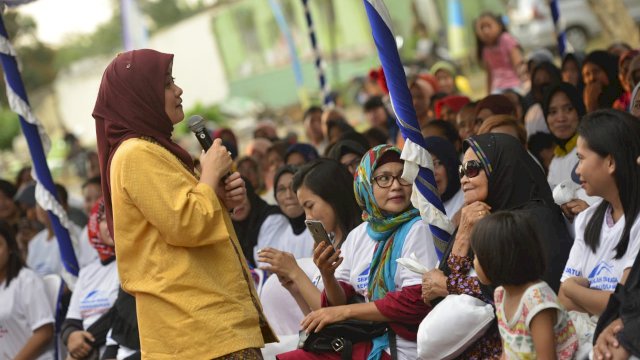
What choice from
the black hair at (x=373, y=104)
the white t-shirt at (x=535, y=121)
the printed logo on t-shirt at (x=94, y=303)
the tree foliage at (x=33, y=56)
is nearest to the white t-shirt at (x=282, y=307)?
the printed logo on t-shirt at (x=94, y=303)

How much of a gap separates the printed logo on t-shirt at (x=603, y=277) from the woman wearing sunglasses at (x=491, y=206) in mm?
256

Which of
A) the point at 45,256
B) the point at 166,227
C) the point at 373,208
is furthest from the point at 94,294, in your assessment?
the point at 166,227

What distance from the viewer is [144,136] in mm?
3895

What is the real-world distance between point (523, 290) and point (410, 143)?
1.30 metres

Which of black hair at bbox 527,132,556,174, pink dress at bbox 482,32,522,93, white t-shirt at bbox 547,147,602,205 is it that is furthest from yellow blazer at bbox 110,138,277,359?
pink dress at bbox 482,32,522,93

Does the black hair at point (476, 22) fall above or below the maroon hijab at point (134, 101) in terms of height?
below

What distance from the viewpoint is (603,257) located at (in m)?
3.96

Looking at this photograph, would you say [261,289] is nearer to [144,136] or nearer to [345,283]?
[345,283]

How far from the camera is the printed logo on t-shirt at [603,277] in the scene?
3887mm

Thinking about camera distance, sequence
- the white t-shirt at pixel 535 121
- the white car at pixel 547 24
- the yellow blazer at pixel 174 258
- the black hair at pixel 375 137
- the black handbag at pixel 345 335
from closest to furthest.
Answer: the yellow blazer at pixel 174 258, the black handbag at pixel 345 335, the white t-shirt at pixel 535 121, the black hair at pixel 375 137, the white car at pixel 547 24

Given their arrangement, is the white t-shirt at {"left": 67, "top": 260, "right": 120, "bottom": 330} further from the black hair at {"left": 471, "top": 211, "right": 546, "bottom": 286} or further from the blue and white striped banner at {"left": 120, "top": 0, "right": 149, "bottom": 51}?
the blue and white striped banner at {"left": 120, "top": 0, "right": 149, "bottom": 51}

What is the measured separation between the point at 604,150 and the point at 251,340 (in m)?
1.60

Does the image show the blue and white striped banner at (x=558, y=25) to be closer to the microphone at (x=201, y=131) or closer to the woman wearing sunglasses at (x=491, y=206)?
the woman wearing sunglasses at (x=491, y=206)

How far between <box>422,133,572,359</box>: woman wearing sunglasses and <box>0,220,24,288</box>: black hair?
3.45 m
